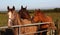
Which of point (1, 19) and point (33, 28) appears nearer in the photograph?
point (33, 28)

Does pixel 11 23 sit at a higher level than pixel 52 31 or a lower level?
higher

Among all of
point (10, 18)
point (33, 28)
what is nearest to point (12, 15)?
point (10, 18)

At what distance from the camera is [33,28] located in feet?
9.05

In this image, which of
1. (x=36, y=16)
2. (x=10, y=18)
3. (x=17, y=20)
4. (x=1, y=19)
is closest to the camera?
(x=10, y=18)

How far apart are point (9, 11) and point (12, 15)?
75 mm

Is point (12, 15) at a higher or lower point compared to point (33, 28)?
higher

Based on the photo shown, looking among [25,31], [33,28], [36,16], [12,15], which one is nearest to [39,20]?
[36,16]

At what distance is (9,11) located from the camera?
233cm

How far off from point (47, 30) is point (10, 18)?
1.01 metres

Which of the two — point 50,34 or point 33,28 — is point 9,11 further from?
point 50,34

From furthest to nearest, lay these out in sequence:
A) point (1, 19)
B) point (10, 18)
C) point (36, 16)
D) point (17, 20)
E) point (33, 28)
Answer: point (1, 19) < point (36, 16) < point (33, 28) < point (17, 20) < point (10, 18)

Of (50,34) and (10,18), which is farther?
(50,34)

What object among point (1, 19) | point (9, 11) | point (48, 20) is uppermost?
point (9, 11)

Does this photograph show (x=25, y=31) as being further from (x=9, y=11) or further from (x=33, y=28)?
(x=9, y=11)
